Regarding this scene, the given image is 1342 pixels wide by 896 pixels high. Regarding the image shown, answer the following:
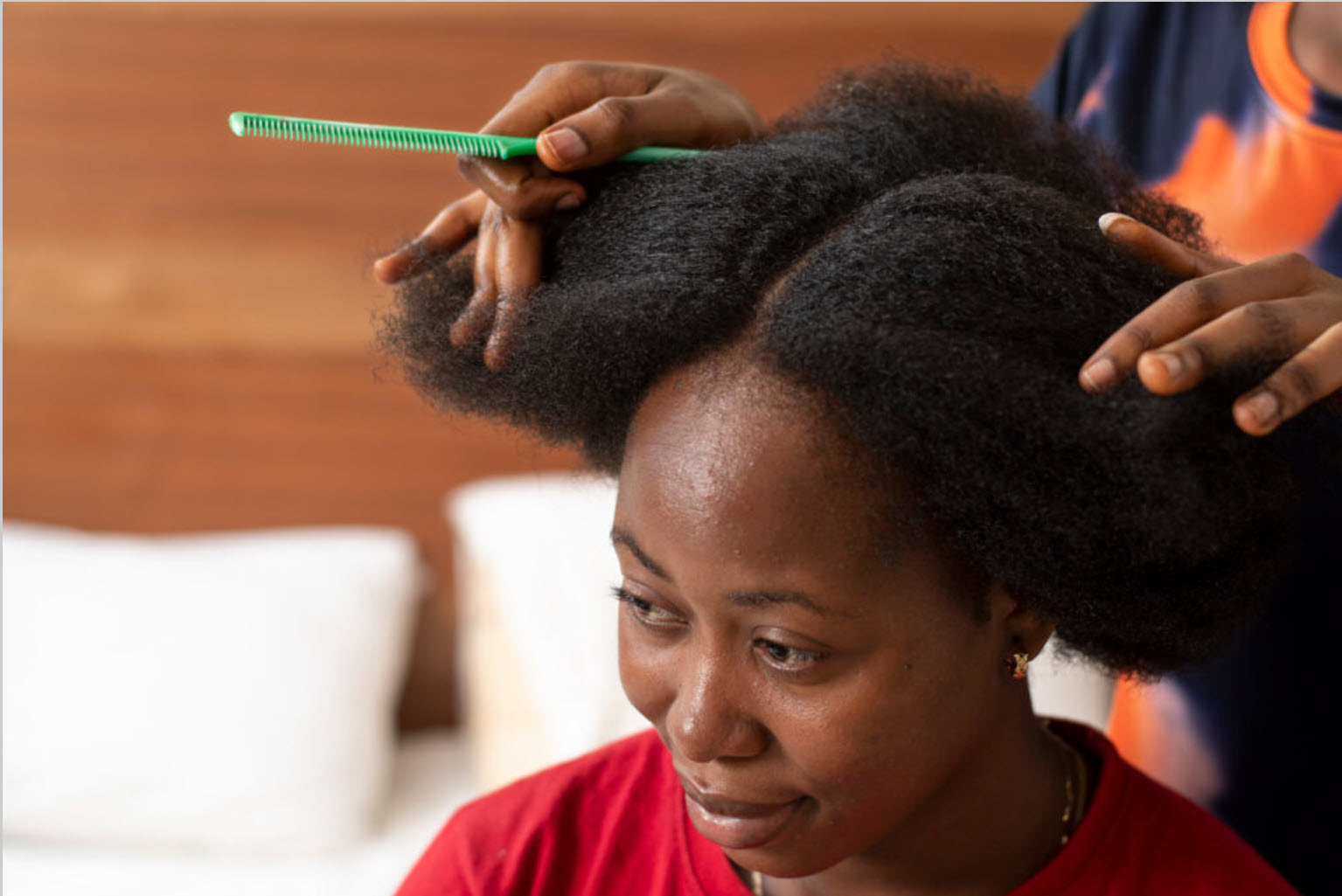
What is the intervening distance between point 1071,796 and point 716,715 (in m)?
0.35

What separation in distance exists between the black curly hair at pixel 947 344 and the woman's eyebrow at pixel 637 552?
0.30 ft

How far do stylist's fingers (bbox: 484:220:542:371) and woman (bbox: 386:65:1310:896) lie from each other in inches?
0.4

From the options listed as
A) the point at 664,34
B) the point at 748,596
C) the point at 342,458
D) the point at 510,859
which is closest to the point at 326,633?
the point at 342,458

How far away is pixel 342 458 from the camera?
196 cm

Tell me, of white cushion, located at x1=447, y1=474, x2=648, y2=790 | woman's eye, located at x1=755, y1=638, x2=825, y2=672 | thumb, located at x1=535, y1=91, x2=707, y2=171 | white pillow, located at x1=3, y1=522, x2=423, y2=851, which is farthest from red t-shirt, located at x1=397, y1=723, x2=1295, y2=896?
white pillow, located at x1=3, y1=522, x2=423, y2=851

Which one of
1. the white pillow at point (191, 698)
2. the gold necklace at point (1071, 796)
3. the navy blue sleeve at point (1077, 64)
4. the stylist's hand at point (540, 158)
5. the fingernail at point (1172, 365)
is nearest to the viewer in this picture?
the fingernail at point (1172, 365)

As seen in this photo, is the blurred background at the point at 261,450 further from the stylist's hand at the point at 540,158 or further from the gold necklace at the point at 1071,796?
the stylist's hand at the point at 540,158

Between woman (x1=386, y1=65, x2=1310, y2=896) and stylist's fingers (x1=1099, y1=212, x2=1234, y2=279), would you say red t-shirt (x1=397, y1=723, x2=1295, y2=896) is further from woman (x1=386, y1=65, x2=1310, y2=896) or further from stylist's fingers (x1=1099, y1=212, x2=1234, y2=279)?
stylist's fingers (x1=1099, y1=212, x2=1234, y2=279)

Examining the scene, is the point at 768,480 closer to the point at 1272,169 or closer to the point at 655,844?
the point at 655,844

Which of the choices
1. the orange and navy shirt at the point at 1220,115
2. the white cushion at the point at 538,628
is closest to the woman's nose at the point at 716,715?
the orange and navy shirt at the point at 1220,115

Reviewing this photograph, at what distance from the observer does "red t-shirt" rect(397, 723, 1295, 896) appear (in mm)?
922

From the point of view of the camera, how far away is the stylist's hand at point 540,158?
2.80ft

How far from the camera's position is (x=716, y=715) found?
78 centimetres

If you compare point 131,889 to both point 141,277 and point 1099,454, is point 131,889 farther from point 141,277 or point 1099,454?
point 1099,454
